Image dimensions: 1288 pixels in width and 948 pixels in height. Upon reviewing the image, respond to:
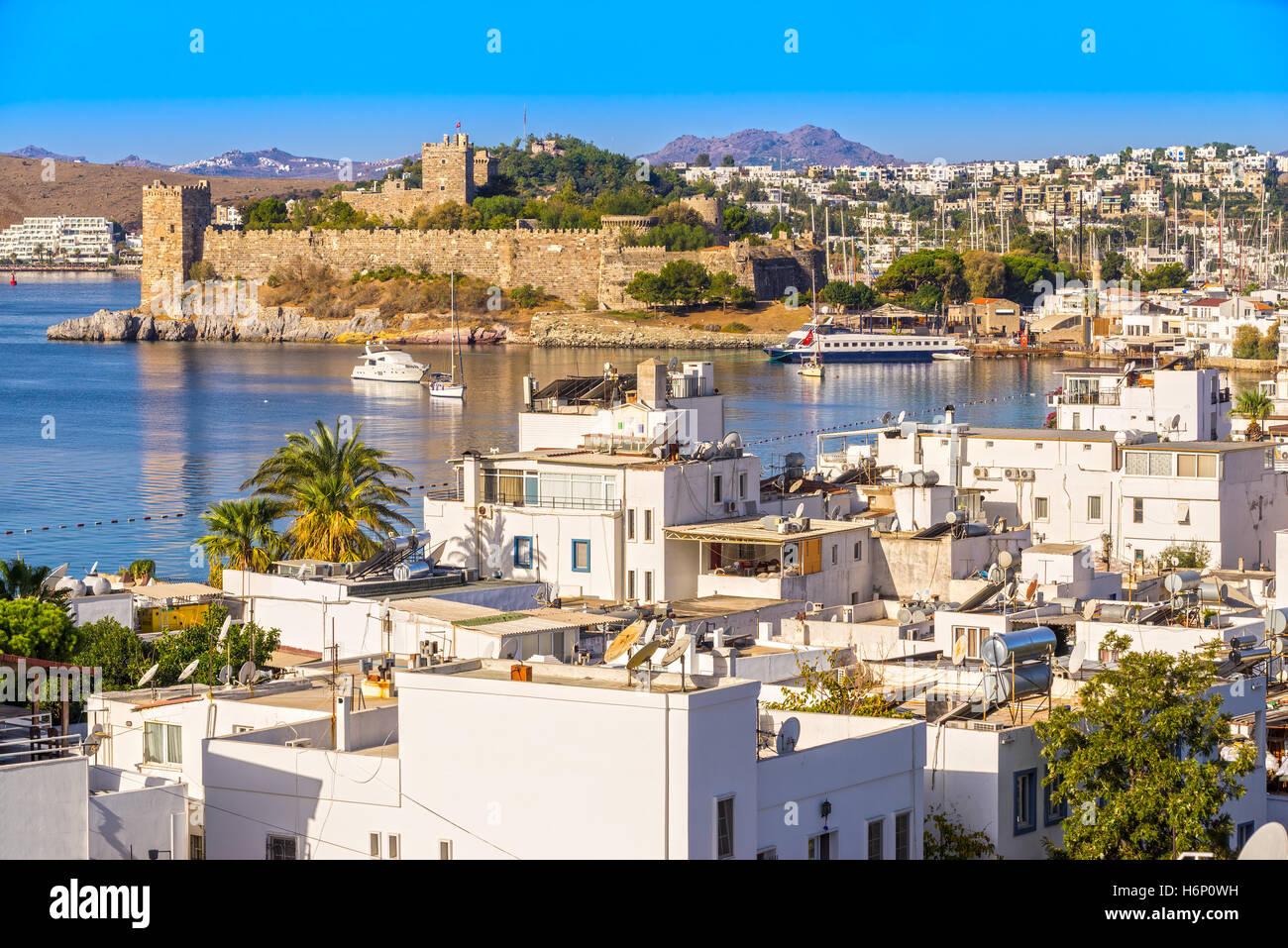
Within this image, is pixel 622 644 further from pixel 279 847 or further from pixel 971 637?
pixel 971 637

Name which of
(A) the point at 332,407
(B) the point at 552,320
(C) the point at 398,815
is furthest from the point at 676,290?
(C) the point at 398,815

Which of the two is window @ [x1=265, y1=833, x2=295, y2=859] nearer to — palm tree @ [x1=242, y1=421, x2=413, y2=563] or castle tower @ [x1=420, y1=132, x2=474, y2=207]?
palm tree @ [x1=242, y1=421, x2=413, y2=563]

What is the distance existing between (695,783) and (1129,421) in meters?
13.7

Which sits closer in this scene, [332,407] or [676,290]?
[332,407]

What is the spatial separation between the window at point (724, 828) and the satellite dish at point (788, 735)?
64 cm

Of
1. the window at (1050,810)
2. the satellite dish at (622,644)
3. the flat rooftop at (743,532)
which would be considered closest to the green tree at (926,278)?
the flat rooftop at (743,532)

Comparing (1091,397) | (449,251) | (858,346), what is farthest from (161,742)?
(449,251)

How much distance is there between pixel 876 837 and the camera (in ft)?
19.0

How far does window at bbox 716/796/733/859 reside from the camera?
5047mm

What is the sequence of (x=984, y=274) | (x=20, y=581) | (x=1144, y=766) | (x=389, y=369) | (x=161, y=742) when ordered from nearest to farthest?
(x=1144, y=766) < (x=161, y=742) < (x=20, y=581) < (x=389, y=369) < (x=984, y=274)

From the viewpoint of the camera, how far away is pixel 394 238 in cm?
6438

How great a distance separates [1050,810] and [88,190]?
14756cm

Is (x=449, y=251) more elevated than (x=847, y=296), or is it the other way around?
(x=449, y=251)

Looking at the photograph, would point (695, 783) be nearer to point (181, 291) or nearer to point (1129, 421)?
point (1129, 421)
